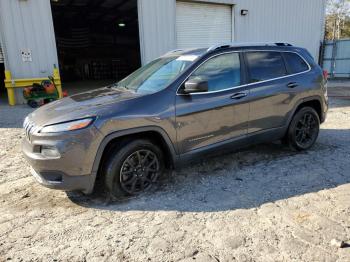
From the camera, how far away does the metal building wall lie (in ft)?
36.7

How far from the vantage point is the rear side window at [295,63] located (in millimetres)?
4730

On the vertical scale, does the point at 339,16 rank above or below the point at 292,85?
above

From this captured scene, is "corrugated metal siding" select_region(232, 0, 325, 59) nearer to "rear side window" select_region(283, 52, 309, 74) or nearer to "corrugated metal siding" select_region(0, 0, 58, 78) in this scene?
"corrugated metal siding" select_region(0, 0, 58, 78)

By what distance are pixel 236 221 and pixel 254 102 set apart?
184cm

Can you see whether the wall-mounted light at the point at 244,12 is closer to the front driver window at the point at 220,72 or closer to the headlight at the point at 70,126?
the front driver window at the point at 220,72

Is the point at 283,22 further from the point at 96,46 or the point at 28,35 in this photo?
the point at 96,46

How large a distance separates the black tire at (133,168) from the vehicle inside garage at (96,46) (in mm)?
21240

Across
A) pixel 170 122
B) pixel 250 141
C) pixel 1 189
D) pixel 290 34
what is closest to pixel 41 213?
pixel 1 189

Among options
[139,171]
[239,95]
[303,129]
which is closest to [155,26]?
[303,129]

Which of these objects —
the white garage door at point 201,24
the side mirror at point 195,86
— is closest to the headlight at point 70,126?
the side mirror at point 195,86

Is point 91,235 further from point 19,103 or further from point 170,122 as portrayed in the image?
point 19,103

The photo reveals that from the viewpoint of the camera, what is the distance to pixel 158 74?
4074 millimetres

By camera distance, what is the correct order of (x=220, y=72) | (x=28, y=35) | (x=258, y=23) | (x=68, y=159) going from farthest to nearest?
1. (x=258, y=23)
2. (x=28, y=35)
3. (x=220, y=72)
4. (x=68, y=159)

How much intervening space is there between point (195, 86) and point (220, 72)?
0.65 m
